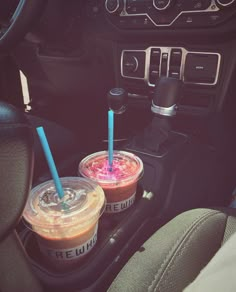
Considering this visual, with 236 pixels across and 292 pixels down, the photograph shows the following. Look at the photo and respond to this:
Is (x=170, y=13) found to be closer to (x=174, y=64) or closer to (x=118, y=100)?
(x=174, y=64)

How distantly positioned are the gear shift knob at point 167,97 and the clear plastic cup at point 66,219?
1.21ft

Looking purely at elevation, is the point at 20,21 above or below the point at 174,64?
above

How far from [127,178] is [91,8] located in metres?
0.72

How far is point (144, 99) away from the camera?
1252 millimetres

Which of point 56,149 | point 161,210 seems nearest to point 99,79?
point 56,149

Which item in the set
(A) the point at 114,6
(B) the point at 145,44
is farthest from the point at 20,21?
(B) the point at 145,44

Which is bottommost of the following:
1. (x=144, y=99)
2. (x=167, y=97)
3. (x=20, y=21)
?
(x=144, y=99)

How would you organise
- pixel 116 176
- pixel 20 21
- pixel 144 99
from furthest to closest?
pixel 144 99 < pixel 20 21 < pixel 116 176

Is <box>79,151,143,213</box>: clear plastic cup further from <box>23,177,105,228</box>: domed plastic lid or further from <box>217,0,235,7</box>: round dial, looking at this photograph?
<box>217,0,235,7</box>: round dial

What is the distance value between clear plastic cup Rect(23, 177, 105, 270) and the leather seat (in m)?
0.12

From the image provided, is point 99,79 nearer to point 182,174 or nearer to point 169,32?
point 169,32

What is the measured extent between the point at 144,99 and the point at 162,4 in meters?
0.36

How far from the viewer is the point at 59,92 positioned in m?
1.60

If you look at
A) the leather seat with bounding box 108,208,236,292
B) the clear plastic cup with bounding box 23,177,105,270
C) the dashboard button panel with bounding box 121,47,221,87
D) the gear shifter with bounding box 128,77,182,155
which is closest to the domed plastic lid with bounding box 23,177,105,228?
the clear plastic cup with bounding box 23,177,105,270
